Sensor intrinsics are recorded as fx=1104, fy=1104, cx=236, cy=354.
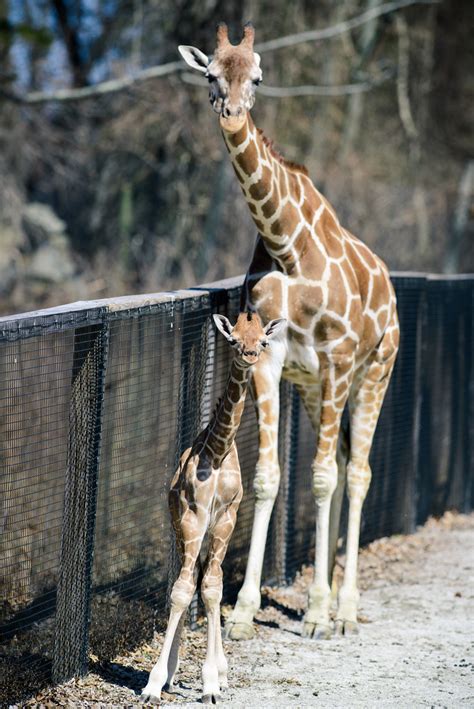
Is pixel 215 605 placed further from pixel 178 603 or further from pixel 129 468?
pixel 129 468

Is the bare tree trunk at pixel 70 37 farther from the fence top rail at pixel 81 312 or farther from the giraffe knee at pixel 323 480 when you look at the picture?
the fence top rail at pixel 81 312

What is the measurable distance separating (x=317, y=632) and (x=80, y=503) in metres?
1.94

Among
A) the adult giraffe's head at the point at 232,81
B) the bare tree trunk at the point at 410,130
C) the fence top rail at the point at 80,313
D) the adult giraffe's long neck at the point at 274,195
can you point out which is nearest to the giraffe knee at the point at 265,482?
the fence top rail at the point at 80,313

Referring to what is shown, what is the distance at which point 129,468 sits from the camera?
629 cm

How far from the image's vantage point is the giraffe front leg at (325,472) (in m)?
6.42

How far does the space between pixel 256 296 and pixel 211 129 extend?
10259 mm

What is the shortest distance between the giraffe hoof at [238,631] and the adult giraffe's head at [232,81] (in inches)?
107

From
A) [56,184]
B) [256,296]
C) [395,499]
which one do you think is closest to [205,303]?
[256,296]

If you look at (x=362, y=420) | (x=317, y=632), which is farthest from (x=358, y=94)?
(x=317, y=632)

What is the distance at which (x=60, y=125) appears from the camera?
61.8ft

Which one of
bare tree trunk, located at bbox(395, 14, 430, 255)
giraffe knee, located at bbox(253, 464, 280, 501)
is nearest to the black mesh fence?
giraffe knee, located at bbox(253, 464, 280, 501)

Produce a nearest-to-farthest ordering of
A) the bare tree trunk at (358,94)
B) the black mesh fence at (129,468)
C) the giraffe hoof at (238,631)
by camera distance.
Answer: the black mesh fence at (129,468) → the giraffe hoof at (238,631) → the bare tree trunk at (358,94)

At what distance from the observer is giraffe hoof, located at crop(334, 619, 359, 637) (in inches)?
257

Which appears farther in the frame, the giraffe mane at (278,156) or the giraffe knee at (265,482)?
the giraffe knee at (265,482)
